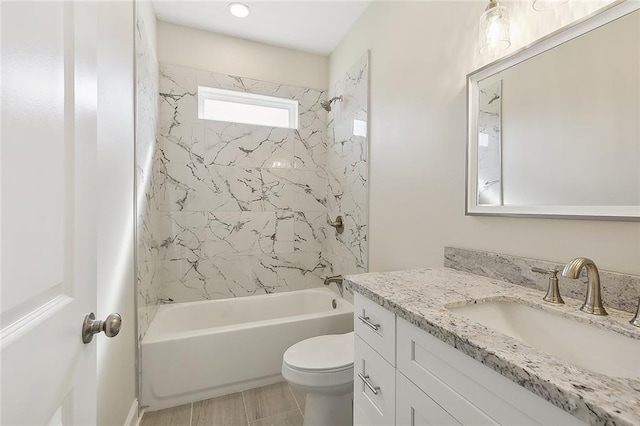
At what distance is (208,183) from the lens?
253 centimetres

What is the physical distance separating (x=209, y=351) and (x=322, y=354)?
831 mm

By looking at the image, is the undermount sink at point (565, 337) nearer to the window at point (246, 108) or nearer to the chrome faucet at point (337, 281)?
the chrome faucet at point (337, 281)

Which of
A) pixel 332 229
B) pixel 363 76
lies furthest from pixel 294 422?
pixel 363 76

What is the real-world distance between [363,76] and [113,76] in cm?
165

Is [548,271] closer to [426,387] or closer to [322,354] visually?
[426,387]

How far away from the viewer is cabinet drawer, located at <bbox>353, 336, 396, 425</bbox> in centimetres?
91

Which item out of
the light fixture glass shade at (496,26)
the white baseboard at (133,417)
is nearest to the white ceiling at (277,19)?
the light fixture glass shade at (496,26)

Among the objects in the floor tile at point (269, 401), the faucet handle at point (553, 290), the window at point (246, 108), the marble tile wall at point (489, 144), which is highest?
the window at point (246, 108)

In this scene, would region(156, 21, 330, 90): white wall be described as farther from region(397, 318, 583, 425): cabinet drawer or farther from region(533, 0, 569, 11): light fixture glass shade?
region(397, 318, 583, 425): cabinet drawer

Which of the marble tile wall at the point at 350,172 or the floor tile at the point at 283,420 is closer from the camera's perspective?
the floor tile at the point at 283,420

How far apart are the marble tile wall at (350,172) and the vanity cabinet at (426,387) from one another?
1.16 meters

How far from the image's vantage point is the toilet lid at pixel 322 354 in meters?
1.44

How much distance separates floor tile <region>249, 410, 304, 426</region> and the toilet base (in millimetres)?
192

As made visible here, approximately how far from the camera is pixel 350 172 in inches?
95.3
